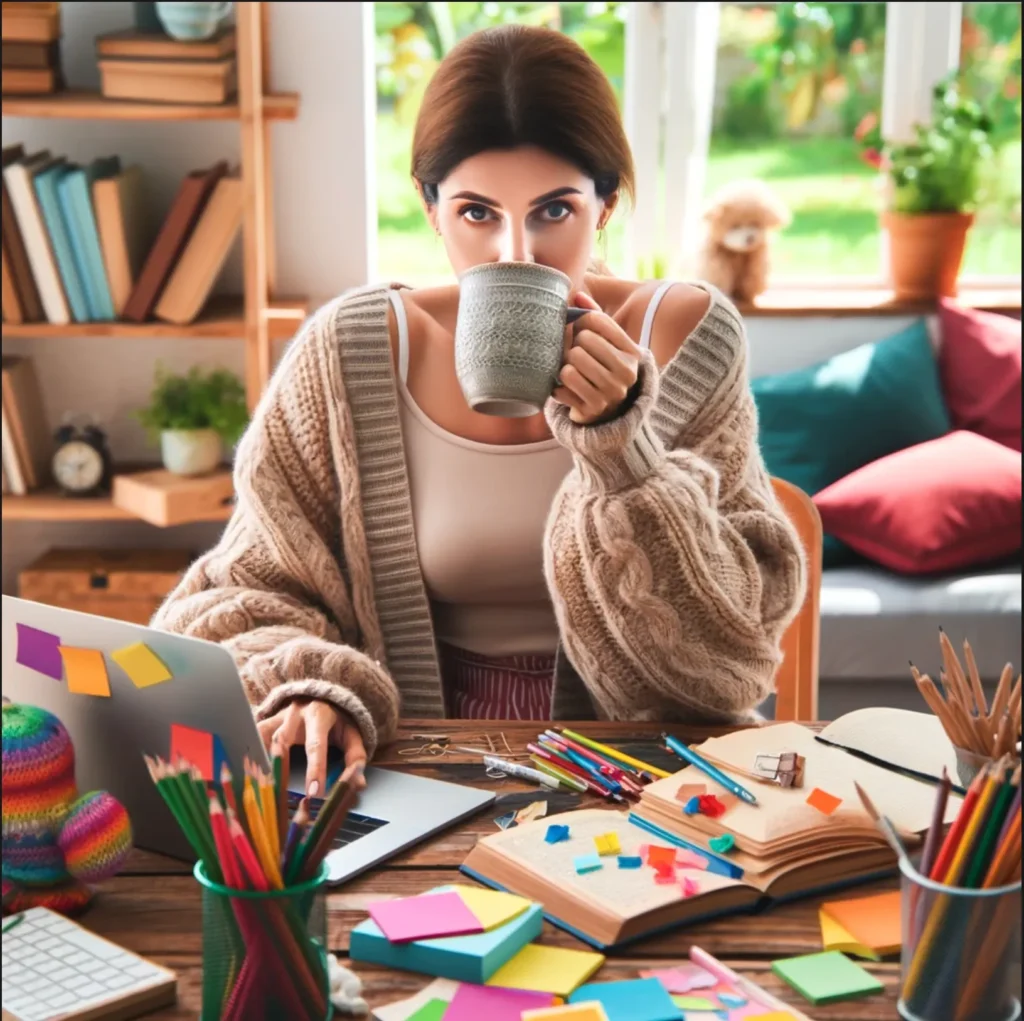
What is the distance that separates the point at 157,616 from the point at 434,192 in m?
0.49

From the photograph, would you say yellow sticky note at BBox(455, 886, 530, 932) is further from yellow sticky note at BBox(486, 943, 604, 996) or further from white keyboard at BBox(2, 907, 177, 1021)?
white keyboard at BBox(2, 907, 177, 1021)

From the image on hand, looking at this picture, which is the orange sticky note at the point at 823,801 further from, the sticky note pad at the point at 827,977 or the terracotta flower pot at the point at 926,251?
the terracotta flower pot at the point at 926,251

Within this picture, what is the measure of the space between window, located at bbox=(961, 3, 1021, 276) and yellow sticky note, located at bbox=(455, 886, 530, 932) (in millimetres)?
2878

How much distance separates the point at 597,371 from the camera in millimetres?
1134

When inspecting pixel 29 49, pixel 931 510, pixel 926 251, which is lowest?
pixel 931 510

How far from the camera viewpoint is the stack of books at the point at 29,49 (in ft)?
8.84

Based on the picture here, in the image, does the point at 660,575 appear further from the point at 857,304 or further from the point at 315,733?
the point at 857,304

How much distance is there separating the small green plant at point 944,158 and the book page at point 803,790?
2339mm

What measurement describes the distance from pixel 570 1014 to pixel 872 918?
0.24 meters

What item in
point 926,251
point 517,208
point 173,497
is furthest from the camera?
point 926,251

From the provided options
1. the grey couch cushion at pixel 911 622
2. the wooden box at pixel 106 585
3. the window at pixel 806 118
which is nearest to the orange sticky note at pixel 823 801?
the grey couch cushion at pixel 911 622

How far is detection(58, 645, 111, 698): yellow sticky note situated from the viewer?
1.01 meters

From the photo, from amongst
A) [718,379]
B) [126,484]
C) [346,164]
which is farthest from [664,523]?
[346,164]

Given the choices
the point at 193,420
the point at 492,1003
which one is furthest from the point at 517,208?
the point at 193,420
